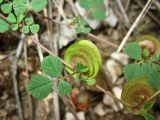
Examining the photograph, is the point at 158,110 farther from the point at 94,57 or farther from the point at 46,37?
the point at 46,37

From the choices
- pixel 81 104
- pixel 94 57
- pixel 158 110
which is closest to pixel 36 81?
pixel 94 57

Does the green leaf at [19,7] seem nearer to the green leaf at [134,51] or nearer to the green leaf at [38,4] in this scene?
the green leaf at [38,4]

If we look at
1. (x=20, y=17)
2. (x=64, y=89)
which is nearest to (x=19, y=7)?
(x=20, y=17)

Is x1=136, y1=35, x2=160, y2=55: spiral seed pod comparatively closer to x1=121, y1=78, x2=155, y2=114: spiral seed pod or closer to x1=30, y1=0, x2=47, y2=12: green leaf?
x1=121, y1=78, x2=155, y2=114: spiral seed pod

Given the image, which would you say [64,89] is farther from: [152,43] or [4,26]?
[152,43]

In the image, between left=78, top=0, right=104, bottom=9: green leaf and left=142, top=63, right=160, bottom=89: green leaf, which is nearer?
left=142, top=63, right=160, bottom=89: green leaf

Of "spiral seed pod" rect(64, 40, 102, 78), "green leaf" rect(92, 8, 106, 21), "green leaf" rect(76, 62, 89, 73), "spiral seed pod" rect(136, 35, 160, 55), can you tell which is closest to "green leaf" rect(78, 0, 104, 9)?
"green leaf" rect(92, 8, 106, 21)
